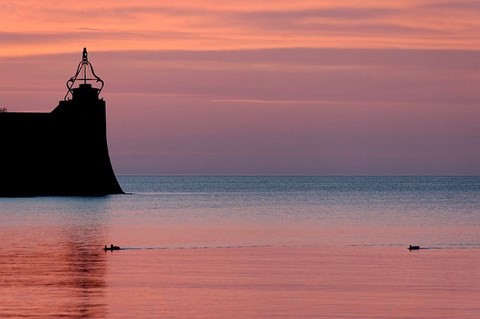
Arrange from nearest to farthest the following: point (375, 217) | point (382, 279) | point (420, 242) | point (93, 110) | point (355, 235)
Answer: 1. point (382, 279)
2. point (420, 242)
3. point (355, 235)
4. point (375, 217)
5. point (93, 110)

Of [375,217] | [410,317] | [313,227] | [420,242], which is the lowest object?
[410,317]

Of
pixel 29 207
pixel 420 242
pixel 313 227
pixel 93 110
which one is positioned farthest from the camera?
pixel 93 110

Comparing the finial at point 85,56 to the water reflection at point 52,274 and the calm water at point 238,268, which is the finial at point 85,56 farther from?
the water reflection at point 52,274

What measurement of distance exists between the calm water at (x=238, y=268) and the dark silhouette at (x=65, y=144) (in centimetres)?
3695

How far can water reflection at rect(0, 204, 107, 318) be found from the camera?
38.2m

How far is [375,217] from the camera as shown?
103 m

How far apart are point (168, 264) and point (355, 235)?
2478 cm

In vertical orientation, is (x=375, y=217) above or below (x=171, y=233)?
above

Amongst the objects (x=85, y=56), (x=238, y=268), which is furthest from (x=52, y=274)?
(x=85, y=56)

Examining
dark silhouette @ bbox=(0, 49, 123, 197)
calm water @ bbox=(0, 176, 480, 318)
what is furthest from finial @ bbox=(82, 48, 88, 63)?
calm water @ bbox=(0, 176, 480, 318)

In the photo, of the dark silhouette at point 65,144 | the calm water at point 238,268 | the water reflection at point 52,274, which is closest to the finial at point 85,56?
the dark silhouette at point 65,144

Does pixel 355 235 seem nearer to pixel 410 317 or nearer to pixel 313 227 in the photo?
pixel 313 227

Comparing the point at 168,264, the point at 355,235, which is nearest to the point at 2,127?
the point at 355,235

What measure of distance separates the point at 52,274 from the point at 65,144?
88.0 m
